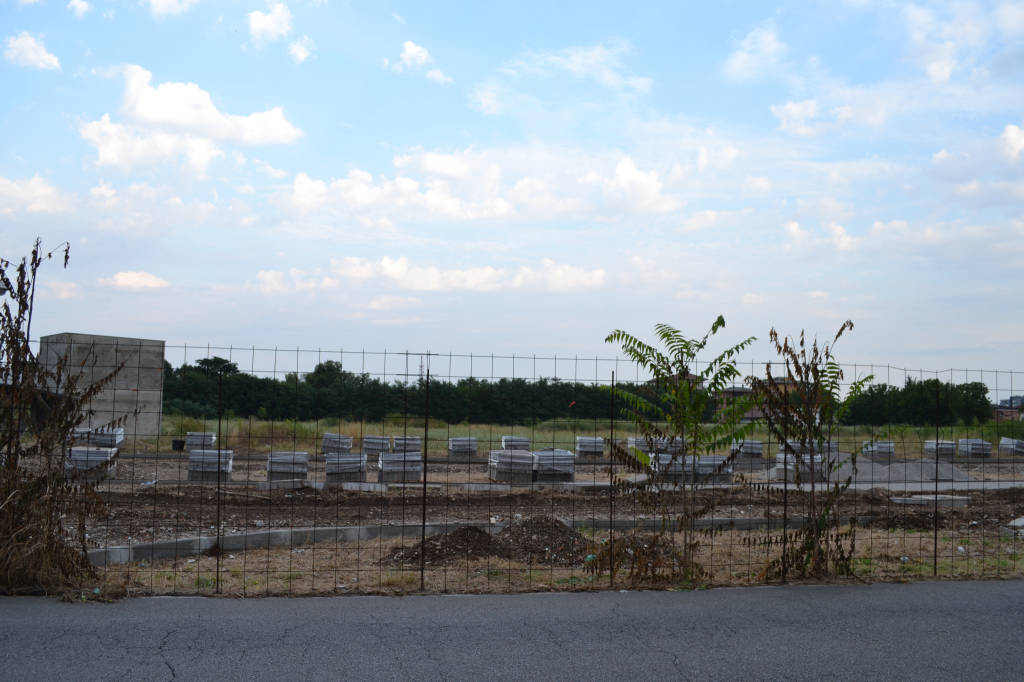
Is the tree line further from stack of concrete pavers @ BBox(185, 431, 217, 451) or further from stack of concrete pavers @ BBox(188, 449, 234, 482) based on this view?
stack of concrete pavers @ BBox(185, 431, 217, 451)

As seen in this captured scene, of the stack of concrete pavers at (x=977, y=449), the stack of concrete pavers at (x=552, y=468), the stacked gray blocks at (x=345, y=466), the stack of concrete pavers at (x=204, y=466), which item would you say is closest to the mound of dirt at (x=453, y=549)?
the stacked gray blocks at (x=345, y=466)

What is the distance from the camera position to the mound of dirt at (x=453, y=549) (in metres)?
10.4

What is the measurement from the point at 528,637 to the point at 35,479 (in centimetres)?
530

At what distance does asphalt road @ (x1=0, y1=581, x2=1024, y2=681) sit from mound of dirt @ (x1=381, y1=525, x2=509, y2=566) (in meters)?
2.28

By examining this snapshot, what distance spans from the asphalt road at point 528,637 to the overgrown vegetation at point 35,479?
42 cm

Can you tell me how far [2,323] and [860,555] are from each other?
1095 centimetres

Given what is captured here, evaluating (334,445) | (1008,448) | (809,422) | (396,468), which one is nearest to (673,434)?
(809,422)

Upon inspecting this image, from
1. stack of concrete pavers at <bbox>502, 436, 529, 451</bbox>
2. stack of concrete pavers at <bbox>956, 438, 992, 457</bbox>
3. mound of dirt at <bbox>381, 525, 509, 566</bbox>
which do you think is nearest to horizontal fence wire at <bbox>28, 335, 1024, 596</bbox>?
mound of dirt at <bbox>381, 525, 509, 566</bbox>

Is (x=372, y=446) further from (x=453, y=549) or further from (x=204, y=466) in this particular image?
(x=453, y=549)

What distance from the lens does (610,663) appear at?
626 cm

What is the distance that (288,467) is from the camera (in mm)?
20047

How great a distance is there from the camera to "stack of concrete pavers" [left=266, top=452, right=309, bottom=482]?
19812 millimetres

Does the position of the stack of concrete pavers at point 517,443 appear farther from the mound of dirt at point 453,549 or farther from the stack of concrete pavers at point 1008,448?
the stack of concrete pavers at point 1008,448

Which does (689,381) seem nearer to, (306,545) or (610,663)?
(610,663)
